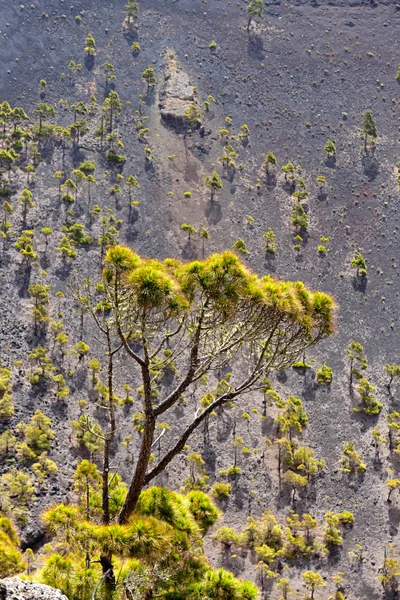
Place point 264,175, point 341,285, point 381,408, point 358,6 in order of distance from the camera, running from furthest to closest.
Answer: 1. point 358,6
2. point 264,175
3. point 341,285
4. point 381,408

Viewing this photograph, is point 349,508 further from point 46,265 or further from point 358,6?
point 358,6

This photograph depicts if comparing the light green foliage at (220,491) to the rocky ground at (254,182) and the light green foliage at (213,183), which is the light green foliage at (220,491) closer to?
the rocky ground at (254,182)

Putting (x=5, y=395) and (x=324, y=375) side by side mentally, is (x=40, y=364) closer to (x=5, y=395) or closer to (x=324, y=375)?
(x=5, y=395)

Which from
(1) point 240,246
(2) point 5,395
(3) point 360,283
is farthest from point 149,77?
(2) point 5,395

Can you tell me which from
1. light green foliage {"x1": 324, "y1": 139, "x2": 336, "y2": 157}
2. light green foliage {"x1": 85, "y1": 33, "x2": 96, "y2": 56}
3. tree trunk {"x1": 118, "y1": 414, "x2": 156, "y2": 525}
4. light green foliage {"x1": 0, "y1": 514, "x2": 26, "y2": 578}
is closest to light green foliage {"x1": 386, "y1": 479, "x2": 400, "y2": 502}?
tree trunk {"x1": 118, "y1": 414, "x2": 156, "y2": 525}

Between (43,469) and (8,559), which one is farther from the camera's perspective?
(43,469)

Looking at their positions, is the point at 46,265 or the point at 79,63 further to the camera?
the point at 79,63

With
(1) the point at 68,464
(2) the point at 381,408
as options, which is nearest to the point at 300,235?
(2) the point at 381,408
